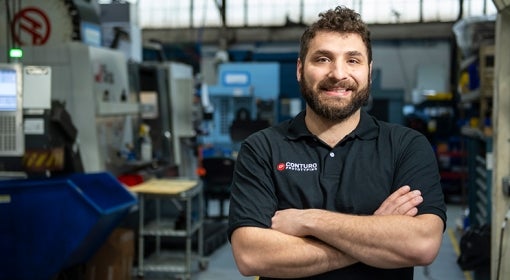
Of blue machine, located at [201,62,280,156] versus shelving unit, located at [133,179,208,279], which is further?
blue machine, located at [201,62,280,156]

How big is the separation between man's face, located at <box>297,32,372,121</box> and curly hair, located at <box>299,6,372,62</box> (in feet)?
0.05

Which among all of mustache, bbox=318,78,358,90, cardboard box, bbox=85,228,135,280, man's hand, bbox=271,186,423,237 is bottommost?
cardboard box, bbox=85,228,135,280

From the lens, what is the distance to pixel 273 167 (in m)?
1.69

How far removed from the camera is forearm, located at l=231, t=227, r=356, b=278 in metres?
1.58

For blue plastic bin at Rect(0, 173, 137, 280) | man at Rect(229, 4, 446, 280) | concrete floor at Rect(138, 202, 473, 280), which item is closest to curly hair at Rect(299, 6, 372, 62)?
man at Rect(229, 4, 446, 280)

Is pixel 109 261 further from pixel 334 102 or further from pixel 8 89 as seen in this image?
pixel 334 102

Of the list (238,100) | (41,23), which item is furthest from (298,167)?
(238,100)

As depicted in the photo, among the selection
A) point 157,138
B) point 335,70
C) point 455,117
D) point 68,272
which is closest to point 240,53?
point 455,117

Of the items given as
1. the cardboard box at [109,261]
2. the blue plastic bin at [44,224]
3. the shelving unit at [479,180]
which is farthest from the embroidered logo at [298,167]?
the shelving unit at [479,180]

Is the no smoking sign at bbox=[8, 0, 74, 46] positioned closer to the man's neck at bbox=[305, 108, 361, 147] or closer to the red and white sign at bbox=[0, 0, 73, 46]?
the red and white sign at bbox=[0, 0, 73, 46]

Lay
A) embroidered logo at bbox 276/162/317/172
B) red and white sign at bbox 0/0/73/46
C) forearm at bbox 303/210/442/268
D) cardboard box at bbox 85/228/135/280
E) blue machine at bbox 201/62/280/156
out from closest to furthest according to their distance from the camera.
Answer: forearm at bbox 303/210/442/268
embroidered logo at bbox 276/162/317/172
cardboard box at bbox 85/228/135/280
red and white sign at bbox 0/0/73/46
blue machine at bbox 201/62/280/156

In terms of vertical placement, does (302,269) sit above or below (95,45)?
below

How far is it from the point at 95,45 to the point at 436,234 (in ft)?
11.4

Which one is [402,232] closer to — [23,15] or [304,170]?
[304,170]
